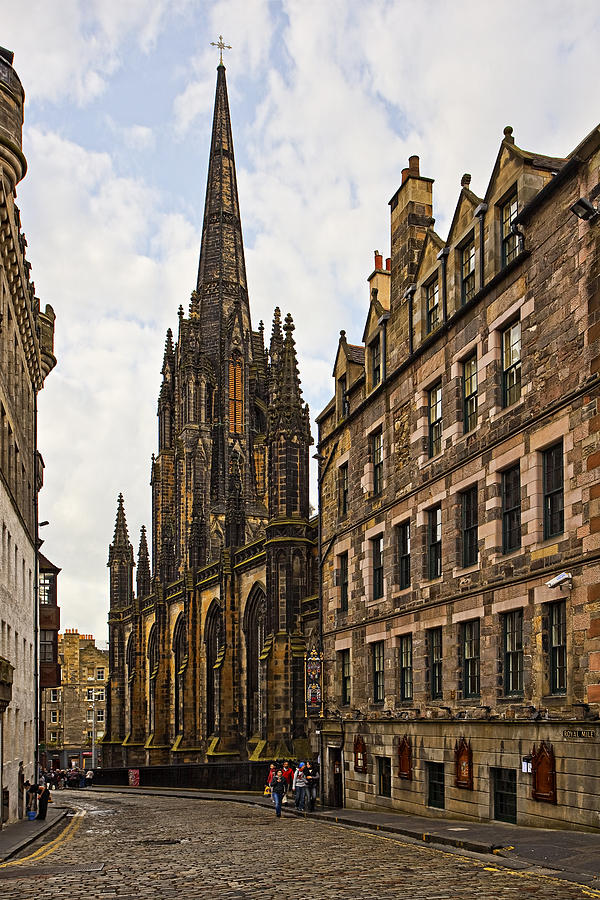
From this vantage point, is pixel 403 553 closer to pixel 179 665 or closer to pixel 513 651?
pixel 513 651

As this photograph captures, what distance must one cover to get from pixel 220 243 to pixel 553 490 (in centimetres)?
8156

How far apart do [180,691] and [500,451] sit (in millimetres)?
49705

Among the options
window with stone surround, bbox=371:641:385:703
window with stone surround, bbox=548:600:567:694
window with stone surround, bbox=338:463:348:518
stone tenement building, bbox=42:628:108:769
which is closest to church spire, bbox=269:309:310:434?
window with stone surround, bbox=338:463:348:518

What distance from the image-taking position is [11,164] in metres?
27.3

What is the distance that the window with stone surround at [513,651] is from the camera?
20906mm

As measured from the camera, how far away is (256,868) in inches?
642

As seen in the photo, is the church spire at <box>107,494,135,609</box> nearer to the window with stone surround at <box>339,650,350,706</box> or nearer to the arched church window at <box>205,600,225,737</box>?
the arched church window at <box>205,600,225,737</box>

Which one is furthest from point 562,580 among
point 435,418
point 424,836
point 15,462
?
point 15,462

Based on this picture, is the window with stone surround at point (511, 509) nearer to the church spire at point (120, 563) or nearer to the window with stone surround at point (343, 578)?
the window with stone surround at point (343, 578)

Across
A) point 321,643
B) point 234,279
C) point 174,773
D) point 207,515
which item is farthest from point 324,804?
point 234,279

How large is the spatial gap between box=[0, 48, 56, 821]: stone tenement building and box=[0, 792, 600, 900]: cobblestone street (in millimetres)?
4914

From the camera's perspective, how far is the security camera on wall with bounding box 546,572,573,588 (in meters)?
18.5

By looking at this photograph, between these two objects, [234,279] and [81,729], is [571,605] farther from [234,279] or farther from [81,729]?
[81,729]

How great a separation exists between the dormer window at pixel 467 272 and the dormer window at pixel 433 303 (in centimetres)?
147
